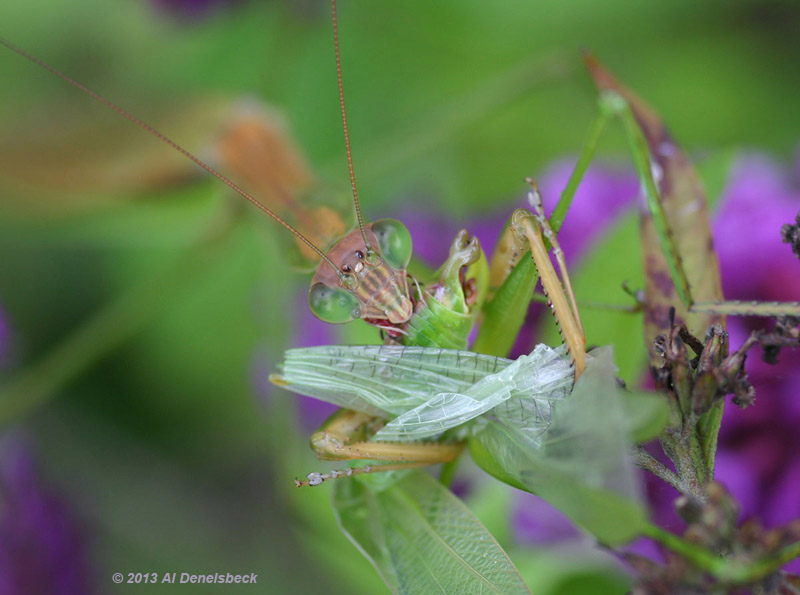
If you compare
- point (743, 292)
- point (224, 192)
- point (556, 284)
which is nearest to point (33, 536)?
point (224, 192)

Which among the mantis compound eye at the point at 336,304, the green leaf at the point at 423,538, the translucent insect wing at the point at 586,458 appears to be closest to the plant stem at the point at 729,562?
the translucent insect wing at the point at 586,458

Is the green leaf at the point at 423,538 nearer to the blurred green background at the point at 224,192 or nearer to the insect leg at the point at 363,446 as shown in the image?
the insect leg at the point at 363,446

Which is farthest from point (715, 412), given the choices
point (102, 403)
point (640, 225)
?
point (102, 403)

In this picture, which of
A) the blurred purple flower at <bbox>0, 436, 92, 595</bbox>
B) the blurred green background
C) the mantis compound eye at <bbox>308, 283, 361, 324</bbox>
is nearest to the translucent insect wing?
the mantis compound eye at <bbox>308, 283, 361, 324</bbox>

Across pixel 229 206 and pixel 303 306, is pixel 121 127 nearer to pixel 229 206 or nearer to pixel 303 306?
pixel 229 206

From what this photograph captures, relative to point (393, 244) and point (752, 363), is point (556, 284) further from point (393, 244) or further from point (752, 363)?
point (752, 363)

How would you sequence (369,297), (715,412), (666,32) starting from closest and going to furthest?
(715,412) < (369,297) < (666,32)
